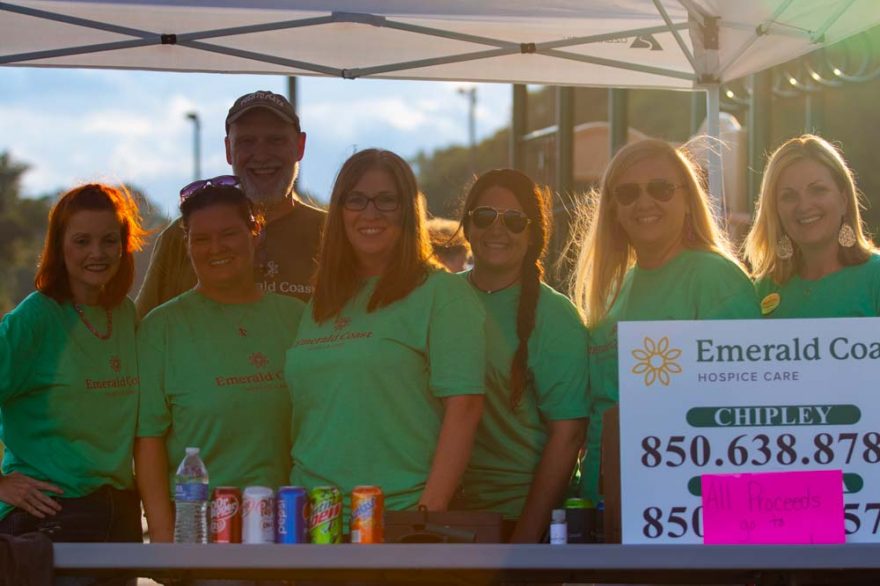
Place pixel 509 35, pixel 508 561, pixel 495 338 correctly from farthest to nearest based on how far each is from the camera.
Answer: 1. pixel 509 35
2. pixel 495 338
3. pixel 508 561

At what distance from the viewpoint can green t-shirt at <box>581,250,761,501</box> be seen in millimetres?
3633

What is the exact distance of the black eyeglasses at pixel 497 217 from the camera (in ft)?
13.5

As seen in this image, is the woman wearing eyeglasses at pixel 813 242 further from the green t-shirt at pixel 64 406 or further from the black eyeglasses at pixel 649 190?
the green t-shirt at pixel 64 406

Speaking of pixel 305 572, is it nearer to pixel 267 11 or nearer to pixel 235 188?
pixel 235 188

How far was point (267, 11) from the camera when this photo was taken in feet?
17.6

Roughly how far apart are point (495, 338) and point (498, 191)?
18.9 inches

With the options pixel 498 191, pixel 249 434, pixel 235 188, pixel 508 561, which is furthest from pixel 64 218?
pixel 508 561

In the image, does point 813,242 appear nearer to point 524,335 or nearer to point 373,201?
point 524,335

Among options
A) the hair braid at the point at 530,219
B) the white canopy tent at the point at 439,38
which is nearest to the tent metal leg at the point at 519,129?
the white canopy tent at the point at 439,38

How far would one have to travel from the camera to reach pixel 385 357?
357 cm

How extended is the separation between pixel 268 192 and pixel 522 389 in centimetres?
146

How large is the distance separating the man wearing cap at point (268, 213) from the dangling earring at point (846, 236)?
1.87 metres

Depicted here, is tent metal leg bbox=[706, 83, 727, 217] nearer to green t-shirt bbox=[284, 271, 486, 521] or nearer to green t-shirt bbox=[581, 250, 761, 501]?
green t-shirt bbox=[581, 250, 761, 501]

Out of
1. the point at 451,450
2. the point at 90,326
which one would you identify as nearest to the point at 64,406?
the point at 90,326
